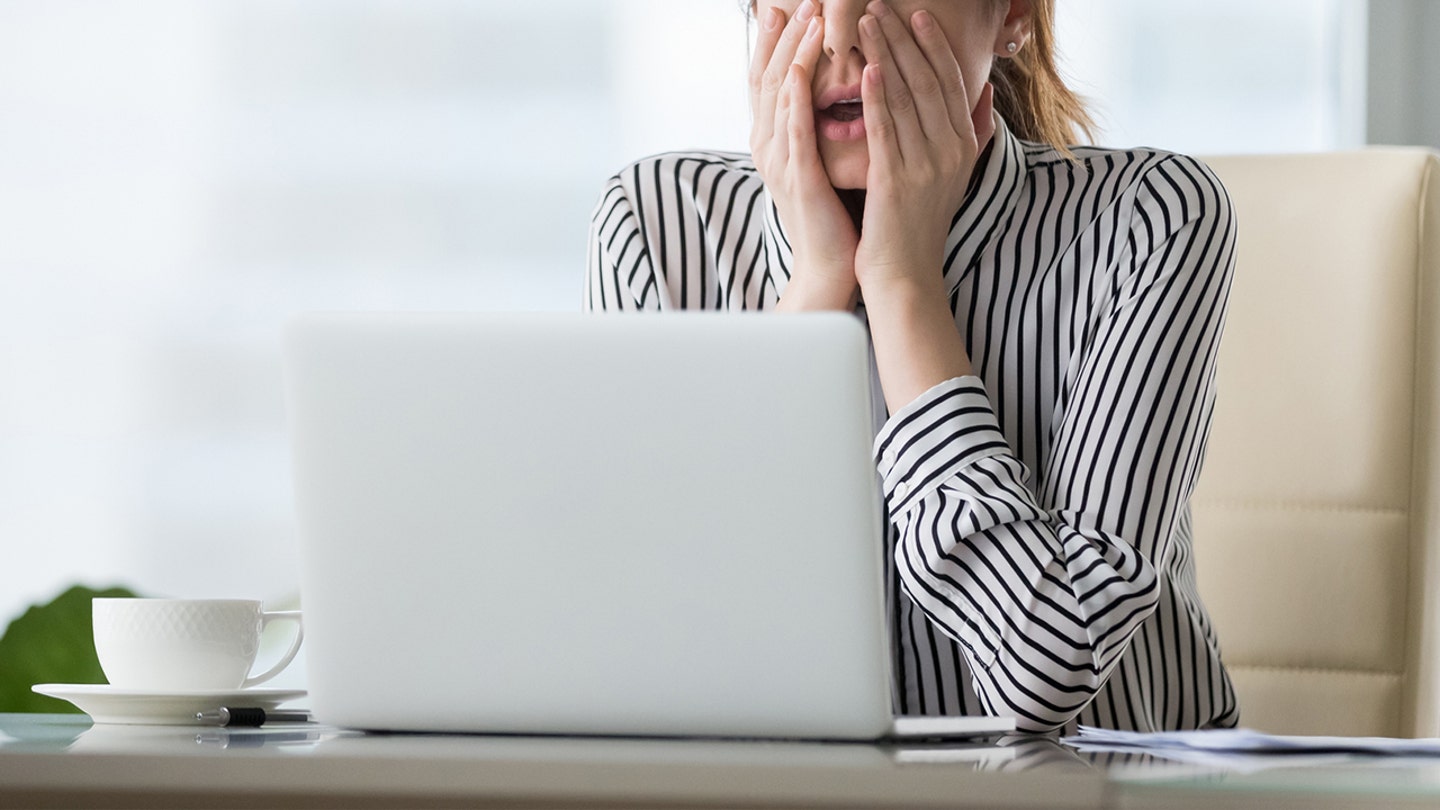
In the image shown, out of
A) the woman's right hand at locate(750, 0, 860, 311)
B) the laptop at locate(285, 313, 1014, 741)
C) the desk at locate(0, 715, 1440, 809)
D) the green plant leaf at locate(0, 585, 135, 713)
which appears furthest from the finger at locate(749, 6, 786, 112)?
the green plant leaf at locate(0, 585, 135, 713)

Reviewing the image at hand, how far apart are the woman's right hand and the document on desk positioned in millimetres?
521

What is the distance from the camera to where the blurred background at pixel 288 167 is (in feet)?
6.34

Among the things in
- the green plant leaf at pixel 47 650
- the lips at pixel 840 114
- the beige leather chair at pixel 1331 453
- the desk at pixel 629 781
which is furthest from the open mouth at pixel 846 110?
the green plant leaf at pixel 47 650

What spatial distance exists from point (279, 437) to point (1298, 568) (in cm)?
129

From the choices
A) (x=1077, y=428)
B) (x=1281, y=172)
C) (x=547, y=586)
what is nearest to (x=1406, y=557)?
(x=1281, y=172)

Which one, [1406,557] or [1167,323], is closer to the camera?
[1167,323]

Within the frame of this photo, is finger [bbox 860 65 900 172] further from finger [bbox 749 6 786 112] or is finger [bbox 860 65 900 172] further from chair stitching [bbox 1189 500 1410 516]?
chair stitching [bbox 1189 500 1410 516]

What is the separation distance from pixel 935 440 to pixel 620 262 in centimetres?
37

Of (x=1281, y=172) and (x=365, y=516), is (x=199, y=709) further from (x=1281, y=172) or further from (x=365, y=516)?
(x=1281, y=172)

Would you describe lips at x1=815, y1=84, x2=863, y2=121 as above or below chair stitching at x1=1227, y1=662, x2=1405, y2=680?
above

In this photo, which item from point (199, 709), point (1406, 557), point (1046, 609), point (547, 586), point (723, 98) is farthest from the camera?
point (723, 98)

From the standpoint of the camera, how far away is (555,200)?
196 cm

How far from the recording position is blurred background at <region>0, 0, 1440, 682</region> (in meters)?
1.93

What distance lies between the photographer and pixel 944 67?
111 centimetres
